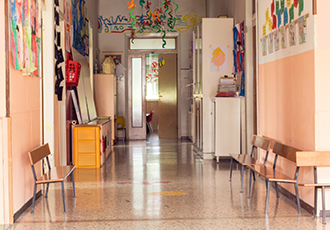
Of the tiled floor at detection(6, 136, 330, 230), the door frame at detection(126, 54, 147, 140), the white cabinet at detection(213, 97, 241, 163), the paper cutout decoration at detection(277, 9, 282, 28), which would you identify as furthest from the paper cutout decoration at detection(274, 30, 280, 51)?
the door frame at detection(126, 54, 147, 140)

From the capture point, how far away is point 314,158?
3.73 meters

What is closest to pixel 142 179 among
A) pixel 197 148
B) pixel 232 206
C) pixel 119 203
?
pixel 119 203

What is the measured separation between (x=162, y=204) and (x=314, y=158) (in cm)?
182

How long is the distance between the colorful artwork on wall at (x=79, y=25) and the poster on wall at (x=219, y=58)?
9.51 feet

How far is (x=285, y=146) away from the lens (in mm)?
4414

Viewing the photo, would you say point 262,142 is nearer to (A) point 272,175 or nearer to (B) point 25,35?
(A) point 272,175

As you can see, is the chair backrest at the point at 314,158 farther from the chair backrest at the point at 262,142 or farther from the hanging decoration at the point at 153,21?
the hanging decoration at the point at 153,21

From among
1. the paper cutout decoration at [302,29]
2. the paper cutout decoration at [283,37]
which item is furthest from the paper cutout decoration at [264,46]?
the paper cutout decoration at [302,29]

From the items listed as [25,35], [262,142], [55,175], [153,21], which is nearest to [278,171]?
[262,142]

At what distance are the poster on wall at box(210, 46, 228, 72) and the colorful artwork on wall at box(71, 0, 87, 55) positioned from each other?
9.51 ft

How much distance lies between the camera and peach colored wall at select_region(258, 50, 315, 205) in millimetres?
3943

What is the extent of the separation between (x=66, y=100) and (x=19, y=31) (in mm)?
2881

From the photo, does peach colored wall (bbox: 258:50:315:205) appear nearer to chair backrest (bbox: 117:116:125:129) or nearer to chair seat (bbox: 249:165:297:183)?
chair seat (bbox: 249:165:297:183)

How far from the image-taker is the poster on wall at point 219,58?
789 cm
